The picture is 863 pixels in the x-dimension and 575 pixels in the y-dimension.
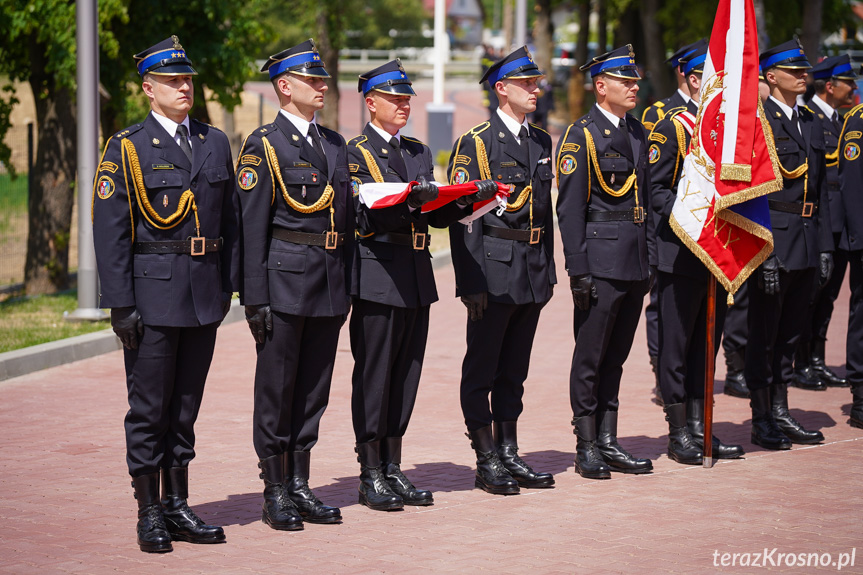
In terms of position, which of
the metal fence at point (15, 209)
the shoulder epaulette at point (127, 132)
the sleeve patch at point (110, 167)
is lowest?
the metal fence at point (15, 209)

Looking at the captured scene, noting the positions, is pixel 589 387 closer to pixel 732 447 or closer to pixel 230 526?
pixel 732 447

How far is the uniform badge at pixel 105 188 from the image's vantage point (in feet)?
18.4

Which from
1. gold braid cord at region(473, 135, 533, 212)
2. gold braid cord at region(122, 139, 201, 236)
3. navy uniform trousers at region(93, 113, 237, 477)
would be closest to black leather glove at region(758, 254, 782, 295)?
gold braid cord at region(473, 135, 533, 212)

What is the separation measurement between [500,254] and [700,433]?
1915mm

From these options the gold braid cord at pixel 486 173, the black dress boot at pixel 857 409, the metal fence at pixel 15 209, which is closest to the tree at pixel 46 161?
the metal fence at pixel 15 209

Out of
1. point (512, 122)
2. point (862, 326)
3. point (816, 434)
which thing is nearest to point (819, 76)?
point (862, 326)

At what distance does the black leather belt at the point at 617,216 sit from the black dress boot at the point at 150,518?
9.75 ft

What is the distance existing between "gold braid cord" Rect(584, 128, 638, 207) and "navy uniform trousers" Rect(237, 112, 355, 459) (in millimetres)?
1630

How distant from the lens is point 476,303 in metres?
6.54

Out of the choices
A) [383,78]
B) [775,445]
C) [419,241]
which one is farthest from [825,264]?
[383,78]

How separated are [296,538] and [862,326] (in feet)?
15.7

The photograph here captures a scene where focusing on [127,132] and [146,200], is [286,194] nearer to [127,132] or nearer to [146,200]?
[146,200]

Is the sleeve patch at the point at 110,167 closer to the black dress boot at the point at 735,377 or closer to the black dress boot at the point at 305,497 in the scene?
the black dress boot at the point at 305,497

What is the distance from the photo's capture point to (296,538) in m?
5.80
